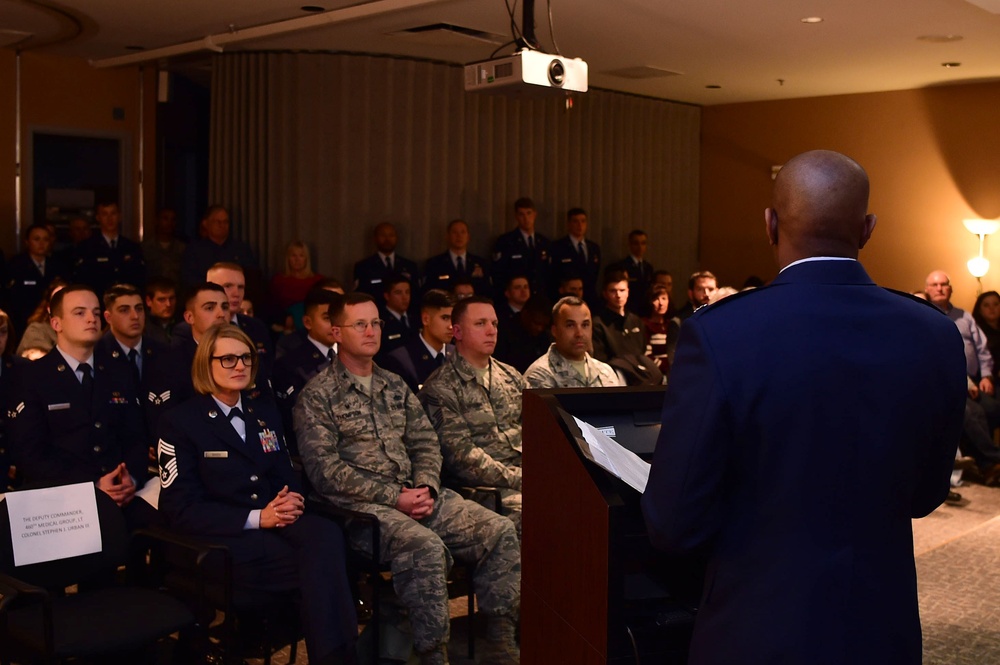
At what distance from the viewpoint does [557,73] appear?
4.85 meters

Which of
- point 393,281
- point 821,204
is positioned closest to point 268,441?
point 821,204

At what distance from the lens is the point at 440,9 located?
6.53 meters

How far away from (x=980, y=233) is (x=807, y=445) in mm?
8466

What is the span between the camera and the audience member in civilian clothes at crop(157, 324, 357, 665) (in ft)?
10.8

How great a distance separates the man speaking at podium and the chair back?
2.24m

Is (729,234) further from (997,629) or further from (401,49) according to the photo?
(997,629)

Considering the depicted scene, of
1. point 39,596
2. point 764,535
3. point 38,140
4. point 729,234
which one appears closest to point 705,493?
point 764,535

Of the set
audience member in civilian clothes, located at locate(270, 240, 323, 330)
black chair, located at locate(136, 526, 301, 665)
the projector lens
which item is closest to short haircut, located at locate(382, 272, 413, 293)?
audience member in civilian clothes, located at locate(270, 240, 323, 330)

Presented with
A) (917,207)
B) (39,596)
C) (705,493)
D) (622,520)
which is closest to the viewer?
(705,493)

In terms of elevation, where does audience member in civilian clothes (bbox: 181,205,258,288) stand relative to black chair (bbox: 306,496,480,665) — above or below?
above

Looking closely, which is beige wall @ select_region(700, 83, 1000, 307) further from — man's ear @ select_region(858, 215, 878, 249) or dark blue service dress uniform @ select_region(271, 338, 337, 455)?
man's ear @ select_region(858, 215, 878, 249)

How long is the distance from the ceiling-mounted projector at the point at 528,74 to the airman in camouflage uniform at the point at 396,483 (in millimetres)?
1423

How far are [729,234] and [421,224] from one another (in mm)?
3657

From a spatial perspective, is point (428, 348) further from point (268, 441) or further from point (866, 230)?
point (866, 230)
